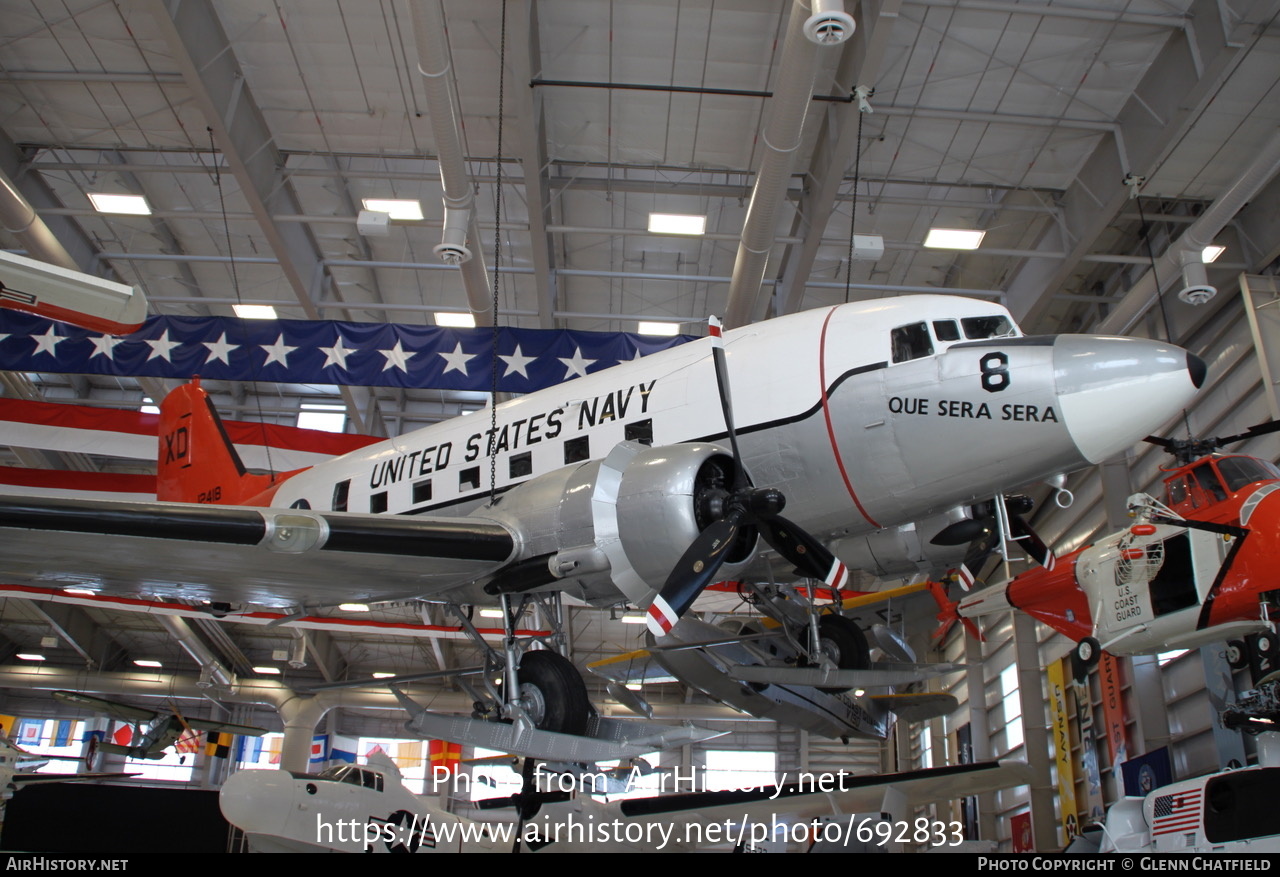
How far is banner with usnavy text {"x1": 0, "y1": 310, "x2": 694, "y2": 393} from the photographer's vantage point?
14172mm

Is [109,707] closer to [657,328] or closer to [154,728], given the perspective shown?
[154,728]

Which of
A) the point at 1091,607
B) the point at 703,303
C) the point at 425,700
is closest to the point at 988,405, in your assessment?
the point at 1091,607

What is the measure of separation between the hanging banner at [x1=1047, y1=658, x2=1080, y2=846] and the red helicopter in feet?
32.0

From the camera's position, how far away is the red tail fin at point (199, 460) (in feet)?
40.4

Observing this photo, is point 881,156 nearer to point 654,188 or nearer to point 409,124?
point 654,188

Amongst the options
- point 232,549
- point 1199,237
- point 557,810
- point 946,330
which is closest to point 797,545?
point 946,330

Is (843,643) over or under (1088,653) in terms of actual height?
over

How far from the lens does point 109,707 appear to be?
22.5 meters

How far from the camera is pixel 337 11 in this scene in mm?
13289

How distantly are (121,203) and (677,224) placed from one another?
9795mm

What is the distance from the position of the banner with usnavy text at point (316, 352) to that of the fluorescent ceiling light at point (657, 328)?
15.5 feet

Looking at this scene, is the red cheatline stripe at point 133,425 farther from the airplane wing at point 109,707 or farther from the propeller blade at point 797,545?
the propeller blade at point 797,545

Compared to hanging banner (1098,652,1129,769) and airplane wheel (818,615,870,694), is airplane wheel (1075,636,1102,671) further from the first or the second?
hanging banner (1098,652,1129,769)

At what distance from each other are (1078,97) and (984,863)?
Result: 13.7 m
